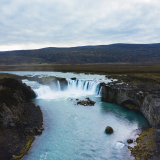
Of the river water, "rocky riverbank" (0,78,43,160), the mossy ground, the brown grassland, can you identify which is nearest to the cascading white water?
the river water

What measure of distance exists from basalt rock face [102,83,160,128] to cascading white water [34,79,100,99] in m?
5.08

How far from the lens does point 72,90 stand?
4112 cm

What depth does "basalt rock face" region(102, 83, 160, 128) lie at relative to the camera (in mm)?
20077

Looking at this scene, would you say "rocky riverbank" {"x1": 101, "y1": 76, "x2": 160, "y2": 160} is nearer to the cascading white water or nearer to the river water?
the river water

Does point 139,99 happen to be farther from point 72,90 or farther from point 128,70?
point 128,70

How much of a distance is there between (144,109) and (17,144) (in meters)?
19.7

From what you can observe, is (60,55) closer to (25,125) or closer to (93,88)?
(93,88)

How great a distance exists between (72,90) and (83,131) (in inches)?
876

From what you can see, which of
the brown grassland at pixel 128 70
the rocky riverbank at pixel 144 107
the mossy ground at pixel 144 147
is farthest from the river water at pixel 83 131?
the brown grassland at pixel 128 70

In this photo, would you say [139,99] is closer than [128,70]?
Yes

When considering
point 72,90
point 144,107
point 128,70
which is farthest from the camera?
point 128,70

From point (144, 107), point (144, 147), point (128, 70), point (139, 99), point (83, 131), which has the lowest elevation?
point (83, 131)

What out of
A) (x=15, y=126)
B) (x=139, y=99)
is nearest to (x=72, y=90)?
(x=139, y=99)

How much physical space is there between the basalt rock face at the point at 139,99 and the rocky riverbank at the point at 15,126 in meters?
15.6
